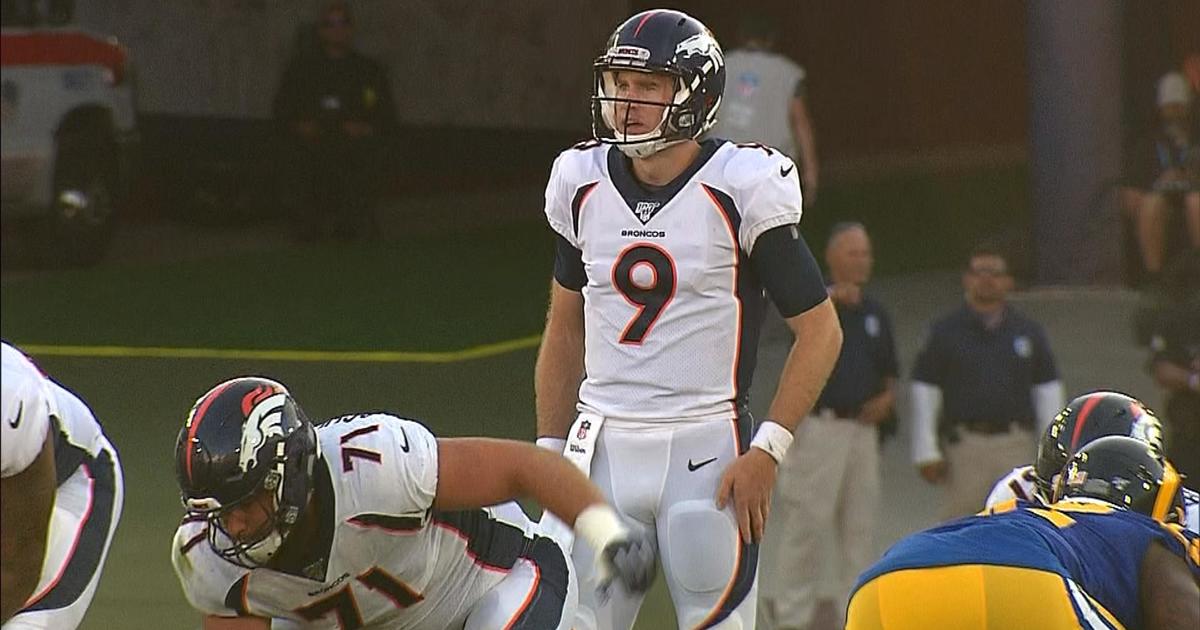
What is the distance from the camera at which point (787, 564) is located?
7996mm

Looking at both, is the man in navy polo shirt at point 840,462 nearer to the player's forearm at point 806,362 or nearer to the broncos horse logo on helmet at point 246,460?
the player's forearm at point 806,362

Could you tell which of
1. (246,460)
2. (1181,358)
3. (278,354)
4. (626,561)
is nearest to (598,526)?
(626,561)

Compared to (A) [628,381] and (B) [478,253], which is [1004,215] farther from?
(A) [628,381]

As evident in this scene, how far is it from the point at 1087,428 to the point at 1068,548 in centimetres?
85

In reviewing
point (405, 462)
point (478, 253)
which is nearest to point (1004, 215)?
point (478, 253)

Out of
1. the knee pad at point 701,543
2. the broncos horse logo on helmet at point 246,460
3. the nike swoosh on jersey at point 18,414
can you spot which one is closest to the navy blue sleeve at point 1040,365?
the knee pad at point 701,543

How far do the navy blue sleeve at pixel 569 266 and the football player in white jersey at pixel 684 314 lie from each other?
0.12 metres

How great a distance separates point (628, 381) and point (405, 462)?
1103 millimetres

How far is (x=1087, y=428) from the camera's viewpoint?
5.06 m

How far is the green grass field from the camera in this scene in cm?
987

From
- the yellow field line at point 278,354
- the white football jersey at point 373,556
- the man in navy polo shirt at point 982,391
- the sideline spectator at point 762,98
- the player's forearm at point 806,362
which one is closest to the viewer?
the white football jersey at point 373,556

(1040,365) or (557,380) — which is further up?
(557,380)

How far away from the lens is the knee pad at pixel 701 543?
17.4 ft

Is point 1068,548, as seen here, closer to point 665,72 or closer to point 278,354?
point 665,72
